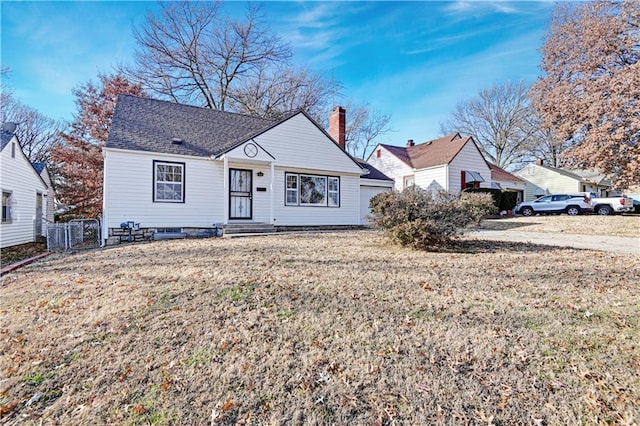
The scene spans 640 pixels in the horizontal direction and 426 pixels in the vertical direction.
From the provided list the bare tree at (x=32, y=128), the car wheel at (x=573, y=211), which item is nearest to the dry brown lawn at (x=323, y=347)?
the car wheel at (x=573, y=211)

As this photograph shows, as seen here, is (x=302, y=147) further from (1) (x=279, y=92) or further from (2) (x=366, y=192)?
(1) (x=279, y=92)

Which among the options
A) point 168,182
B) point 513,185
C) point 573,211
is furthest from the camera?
point 513,185

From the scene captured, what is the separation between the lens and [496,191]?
2158 centimetres

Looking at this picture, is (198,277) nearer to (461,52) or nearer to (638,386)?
(638,386)

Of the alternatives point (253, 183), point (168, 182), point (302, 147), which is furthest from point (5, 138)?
point (302, 147)

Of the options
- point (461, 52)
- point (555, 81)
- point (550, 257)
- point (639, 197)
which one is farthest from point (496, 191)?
point (639, 197)

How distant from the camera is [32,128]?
2664 centimetres

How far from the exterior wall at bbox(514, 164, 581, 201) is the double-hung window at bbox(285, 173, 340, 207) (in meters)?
25.8

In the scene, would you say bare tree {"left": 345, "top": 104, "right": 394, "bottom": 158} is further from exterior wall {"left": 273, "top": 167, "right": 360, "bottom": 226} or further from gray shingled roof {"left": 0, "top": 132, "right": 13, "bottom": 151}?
gray shingled roof {"left": 0, "top": 132, "right": 13, "bottom": 151}

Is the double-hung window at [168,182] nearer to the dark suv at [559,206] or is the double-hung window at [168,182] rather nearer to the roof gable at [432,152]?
the roof gable at [432,152]

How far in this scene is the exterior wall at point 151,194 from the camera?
1012 cm

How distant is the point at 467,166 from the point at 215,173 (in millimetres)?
16574

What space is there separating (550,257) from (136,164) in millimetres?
11938

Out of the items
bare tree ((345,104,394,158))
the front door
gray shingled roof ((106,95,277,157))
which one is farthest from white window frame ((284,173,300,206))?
bare tree ((345,104,394,158))
